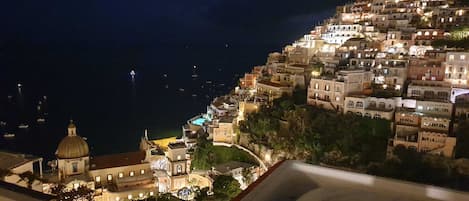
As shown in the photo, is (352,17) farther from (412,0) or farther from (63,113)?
(63,113)

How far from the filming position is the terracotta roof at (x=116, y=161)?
16322 mm

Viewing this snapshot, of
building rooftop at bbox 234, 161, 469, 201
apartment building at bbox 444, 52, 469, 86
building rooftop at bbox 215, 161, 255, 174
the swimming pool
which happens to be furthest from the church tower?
apartment building at bbox 444, 52, 469, 86

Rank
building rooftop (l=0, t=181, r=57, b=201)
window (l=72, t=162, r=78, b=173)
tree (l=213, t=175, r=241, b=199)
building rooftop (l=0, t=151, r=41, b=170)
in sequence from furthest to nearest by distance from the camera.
A: window (l=72, t=162, r=78, b=173) < tree (l=213, t=175, r=241, b=199) < building rooftop (l=0, t=151, r=41, b=170) < building rooftop (l=0, t=181, r=57, b=201)

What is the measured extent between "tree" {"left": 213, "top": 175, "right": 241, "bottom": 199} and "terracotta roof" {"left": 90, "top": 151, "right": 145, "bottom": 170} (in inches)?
190

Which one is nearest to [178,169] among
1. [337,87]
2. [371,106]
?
[337,87]

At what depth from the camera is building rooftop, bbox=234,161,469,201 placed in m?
2.68

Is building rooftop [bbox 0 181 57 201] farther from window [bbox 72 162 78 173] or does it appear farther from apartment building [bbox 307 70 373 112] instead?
apartment building [bbox 307 70 373 112]

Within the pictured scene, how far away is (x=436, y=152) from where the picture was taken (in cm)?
1343

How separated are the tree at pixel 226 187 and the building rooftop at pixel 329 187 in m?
10.7

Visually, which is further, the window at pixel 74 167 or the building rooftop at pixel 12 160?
the window at pixel 74 167

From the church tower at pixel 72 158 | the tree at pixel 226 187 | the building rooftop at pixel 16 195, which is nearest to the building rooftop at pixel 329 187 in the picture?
the building rooftop at pixel 16 195

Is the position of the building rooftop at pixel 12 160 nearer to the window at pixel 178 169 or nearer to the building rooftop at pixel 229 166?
the window at pixel 178 169

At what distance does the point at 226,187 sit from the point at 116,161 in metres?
5.63

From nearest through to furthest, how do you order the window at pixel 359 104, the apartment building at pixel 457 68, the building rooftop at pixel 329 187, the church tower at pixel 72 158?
the building rooftop at pixel 329 187, the church tower at pixel 72 158, the window at pixel 359 104, the apartment building at pixel 457 68
